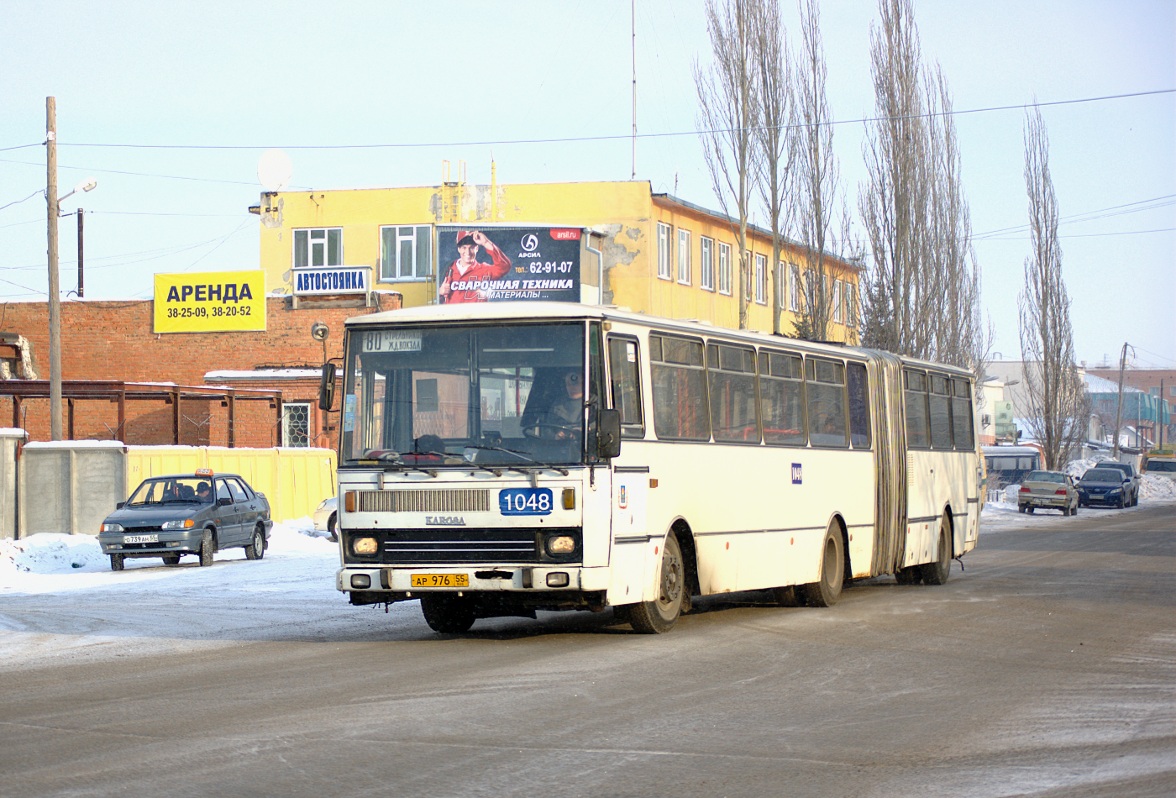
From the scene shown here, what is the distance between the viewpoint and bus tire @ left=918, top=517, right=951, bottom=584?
22.1 metres

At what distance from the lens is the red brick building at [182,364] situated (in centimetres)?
4816

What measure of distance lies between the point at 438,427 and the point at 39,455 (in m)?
19.2

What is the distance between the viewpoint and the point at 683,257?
56.9 meters

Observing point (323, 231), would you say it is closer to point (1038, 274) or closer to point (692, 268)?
point (692, 268)

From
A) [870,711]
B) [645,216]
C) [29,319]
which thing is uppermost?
[645,216]

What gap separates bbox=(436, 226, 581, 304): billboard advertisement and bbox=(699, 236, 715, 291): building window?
8502mm

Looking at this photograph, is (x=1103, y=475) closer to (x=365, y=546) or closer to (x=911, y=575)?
(x=911, y=575)

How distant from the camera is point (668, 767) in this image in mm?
7707

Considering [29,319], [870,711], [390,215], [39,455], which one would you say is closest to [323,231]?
[390,215]

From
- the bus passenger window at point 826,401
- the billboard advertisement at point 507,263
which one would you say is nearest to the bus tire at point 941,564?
the bus passenger window at point 826,401

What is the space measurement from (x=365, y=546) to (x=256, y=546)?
16561 mm

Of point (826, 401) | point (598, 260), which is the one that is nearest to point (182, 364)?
point (598, 260)

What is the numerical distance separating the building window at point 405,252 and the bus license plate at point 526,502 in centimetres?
4443

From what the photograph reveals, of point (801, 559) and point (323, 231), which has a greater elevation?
point (323, 231)
